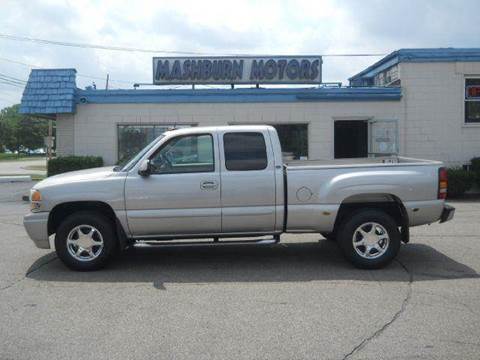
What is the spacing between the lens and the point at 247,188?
7.58 m

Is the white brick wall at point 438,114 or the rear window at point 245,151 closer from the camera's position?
the rear window at point 245,151

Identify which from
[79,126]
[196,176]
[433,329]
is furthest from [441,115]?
[433,329]

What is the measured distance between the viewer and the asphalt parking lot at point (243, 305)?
489 centimetres

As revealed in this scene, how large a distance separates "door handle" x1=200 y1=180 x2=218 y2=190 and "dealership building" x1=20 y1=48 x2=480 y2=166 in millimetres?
10460

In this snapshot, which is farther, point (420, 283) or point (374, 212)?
point (374, 212)

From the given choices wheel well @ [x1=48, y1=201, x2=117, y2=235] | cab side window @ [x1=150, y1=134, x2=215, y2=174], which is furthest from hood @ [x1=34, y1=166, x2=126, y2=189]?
cab side window @ [x1=150, y1=134, x2=215, y2=174]

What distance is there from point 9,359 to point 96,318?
43.9 inches

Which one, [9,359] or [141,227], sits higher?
[141,227]

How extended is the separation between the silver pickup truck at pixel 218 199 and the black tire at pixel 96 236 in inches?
0.5

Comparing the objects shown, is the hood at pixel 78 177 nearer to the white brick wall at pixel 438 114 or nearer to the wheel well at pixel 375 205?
the wheel well at pixel 375 205

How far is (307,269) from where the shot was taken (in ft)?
25.3

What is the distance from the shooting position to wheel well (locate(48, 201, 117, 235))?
7652 mm

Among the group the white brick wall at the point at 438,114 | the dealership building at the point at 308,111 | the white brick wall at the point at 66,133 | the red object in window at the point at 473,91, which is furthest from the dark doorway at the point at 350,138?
the white brick wall at the point at 66,133

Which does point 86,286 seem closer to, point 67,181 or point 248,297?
point 67,181
